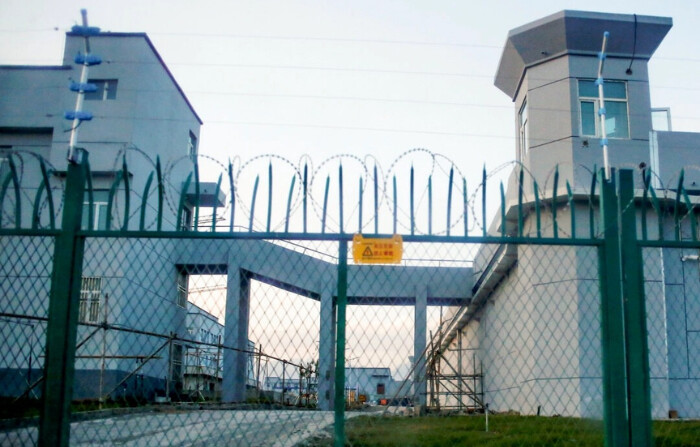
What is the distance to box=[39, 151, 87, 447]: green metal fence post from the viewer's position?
437cm

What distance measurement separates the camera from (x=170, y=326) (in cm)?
2258

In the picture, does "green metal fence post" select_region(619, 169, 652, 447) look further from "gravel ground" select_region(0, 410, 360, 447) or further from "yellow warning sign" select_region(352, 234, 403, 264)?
"gravel ground" select_region(0, 410, 360, 447)

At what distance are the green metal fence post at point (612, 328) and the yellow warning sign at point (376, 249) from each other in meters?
1.27

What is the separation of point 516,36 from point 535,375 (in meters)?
7.72

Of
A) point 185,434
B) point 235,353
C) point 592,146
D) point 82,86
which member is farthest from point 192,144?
point 185,434

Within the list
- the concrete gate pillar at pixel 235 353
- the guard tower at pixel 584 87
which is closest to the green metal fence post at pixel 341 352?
the guard tower at pixel 584 87

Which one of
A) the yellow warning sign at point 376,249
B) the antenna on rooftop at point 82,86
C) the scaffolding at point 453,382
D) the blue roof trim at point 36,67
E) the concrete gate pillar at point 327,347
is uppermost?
the blue roof trim at point 36,67

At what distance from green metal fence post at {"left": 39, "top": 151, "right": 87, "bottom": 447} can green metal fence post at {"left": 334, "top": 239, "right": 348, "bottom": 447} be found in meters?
1.58

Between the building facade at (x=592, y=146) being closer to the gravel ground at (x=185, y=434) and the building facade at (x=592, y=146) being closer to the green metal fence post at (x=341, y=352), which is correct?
the gravel ground at (x=185, y=434)

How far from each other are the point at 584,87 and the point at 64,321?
48.4 feet

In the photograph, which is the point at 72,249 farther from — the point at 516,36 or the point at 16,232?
the point at 516,36

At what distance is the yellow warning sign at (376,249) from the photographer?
449cm

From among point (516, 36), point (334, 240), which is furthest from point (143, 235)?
point (516, 36)

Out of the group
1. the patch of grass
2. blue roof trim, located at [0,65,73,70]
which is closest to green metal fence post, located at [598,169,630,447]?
the patch of grass
